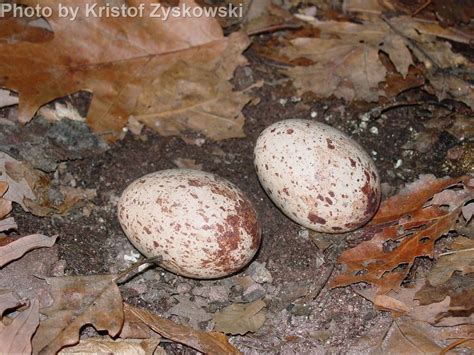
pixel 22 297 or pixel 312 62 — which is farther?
pixel 312 62

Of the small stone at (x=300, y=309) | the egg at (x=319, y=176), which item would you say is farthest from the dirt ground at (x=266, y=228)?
the egg at (x=319, y=176)

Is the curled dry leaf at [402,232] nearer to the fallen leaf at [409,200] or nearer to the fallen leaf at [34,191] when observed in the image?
the fallen leaf at [409,200]

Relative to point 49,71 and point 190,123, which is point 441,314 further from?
point 49,71

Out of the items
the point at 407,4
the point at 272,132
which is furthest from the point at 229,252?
the point at 407,4

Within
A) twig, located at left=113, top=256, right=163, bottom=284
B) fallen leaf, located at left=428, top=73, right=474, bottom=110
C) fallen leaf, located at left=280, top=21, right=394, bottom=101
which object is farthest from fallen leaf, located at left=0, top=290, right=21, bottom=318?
fallen leaf, located at left=428, top=73, right=474, bottom=110

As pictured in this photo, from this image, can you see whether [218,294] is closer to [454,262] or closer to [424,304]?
[424,304]

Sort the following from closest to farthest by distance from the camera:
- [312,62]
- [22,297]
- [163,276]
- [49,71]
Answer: [22,297] → [163,276] → [49,71] → [312,62]
